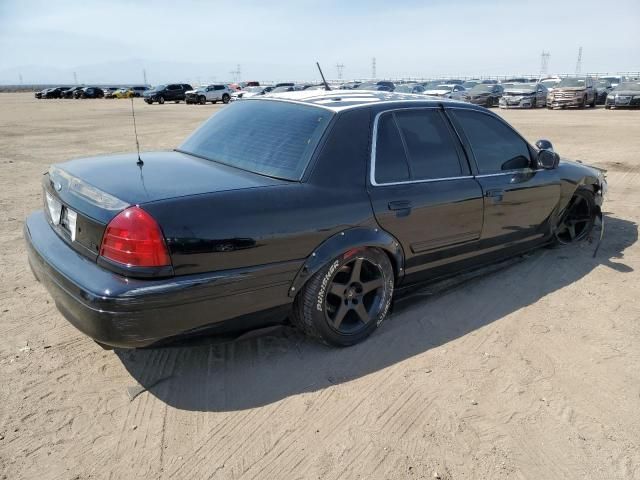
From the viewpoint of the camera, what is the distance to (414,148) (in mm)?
3471

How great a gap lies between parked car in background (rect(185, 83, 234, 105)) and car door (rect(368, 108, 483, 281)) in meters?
39.4

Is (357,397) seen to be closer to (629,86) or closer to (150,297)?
(150,297)

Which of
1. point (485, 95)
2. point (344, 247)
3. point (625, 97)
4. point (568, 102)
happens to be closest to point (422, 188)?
point (344, 247)

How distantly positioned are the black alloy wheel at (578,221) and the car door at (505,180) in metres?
0.75

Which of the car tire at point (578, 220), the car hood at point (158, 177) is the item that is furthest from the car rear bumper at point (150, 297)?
the car tire at point (578, 220)

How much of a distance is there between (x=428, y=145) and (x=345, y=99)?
0.67 metres

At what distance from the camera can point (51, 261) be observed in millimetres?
2781

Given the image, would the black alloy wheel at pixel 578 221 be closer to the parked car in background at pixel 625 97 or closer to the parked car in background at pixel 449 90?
the parked car in background at pixel 625 97

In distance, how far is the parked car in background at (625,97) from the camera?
24.4 meters

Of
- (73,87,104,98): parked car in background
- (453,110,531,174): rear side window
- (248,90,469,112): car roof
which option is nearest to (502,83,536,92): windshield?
(453,110,531,174): rear side window

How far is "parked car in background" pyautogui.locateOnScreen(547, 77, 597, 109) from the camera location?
26250mm

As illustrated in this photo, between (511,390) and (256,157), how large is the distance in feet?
6.75

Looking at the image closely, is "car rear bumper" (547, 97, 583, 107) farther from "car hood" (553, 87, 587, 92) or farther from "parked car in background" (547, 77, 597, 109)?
"car hood" (553, 87, 587, 92)

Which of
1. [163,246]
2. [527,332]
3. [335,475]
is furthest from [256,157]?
[527,332]
